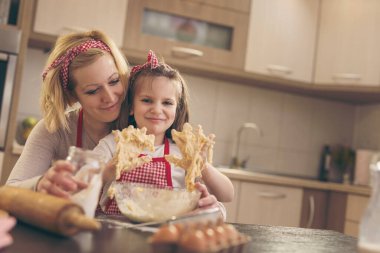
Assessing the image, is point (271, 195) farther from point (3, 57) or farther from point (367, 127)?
point (3, 57)

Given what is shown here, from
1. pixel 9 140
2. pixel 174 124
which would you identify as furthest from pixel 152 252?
pixel 9 140

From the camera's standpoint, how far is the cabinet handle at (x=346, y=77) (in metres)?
3.09

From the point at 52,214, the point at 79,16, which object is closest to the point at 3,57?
the point at 79,16

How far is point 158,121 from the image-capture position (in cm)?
150

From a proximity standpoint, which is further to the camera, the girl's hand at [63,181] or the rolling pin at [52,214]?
the girl's hand at [63,181]

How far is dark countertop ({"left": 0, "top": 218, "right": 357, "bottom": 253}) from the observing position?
2.50 feet

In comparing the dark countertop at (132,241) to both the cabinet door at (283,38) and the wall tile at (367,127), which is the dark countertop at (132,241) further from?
the wall tile at (367,127)

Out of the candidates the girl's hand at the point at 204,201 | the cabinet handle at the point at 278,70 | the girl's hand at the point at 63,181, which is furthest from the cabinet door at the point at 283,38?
the girl's hand at the point at 63,181

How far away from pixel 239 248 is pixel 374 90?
95.8 inches

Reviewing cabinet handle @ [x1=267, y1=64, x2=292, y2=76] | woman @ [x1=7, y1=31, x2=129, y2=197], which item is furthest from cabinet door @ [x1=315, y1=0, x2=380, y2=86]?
woman @ [x1=7, y1=31, x2=129, y2=197]

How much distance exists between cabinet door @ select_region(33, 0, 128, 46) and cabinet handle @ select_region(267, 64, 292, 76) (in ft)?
2.90

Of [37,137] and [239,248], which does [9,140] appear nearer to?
[37,137]

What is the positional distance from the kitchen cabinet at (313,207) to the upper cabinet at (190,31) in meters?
0.81

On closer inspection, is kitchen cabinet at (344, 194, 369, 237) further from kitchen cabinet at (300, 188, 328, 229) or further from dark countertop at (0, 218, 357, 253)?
dark countertop at (0, 218, 357, 253)
